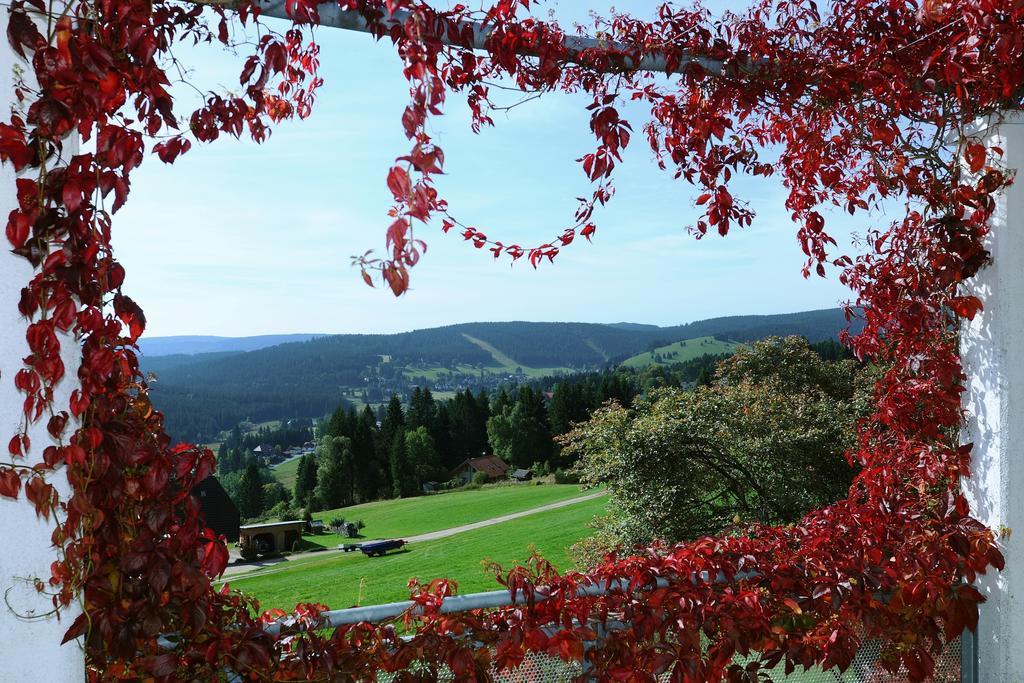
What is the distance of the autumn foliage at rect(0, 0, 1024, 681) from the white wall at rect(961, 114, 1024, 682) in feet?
0.22

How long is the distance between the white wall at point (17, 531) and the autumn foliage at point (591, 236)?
3 cm

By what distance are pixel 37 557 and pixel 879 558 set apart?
8.00ft

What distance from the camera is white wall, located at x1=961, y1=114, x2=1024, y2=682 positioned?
2424mm

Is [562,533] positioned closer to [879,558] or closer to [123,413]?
[879,558]

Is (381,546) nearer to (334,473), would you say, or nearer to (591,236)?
(334,473)

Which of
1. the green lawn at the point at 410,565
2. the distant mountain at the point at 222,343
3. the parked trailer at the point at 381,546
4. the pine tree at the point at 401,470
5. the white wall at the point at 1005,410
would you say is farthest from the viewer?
the distant mountain at the point at 222,343

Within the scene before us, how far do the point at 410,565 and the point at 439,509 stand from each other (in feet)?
8.37

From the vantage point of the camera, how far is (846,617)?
2291 mm

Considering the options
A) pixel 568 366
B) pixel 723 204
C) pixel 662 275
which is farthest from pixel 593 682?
pixel 568 366

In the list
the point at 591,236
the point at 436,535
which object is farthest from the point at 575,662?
the point at 436,535

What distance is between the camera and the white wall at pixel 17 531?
61.7 inches

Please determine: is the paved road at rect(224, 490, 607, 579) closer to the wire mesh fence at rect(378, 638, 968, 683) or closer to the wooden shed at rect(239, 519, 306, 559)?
the wooden shed at rect(239, 519, 306, 559)

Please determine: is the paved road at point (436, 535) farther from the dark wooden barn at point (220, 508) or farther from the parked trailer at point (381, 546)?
the dark wooden barn at point (220, 508)

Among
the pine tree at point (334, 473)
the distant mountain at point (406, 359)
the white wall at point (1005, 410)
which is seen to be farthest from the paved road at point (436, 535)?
the white wall at point (1005, 410)
